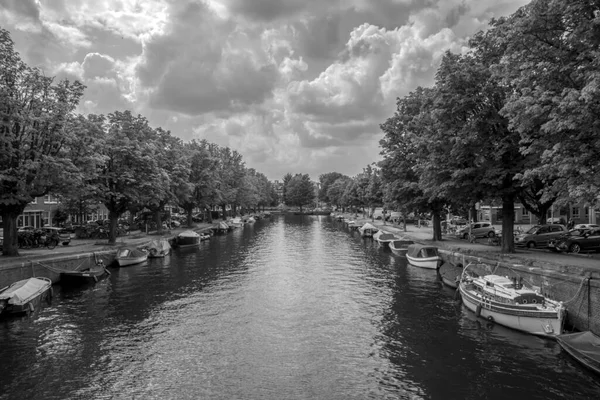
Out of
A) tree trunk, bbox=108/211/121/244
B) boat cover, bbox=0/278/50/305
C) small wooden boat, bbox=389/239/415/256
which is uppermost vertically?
tree trunk, bbox=108/211/121/244

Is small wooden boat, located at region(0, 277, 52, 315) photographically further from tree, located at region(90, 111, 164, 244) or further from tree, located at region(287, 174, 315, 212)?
tree, located at region(287, 174, 315, 212)

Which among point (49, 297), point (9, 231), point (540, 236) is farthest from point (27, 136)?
point (540, 236)

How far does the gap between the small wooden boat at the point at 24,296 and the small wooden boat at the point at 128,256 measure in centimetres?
1217

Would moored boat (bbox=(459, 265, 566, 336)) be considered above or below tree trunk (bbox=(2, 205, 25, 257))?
below

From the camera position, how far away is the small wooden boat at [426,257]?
36125 millimetres

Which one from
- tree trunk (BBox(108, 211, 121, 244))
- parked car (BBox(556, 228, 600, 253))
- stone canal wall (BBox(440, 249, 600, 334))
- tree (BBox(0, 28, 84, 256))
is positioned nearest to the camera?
stone canal wall (BBox(440, 249, 600, 334))

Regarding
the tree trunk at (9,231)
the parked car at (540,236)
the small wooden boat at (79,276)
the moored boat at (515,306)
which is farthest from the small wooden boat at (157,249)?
the parked car at (540,236)

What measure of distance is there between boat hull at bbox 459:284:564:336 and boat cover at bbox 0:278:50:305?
24.2 m

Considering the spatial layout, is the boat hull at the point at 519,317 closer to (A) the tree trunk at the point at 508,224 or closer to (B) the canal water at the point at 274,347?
(B) the canal water at the point at 274,347

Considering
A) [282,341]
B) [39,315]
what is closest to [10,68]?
[39,315]

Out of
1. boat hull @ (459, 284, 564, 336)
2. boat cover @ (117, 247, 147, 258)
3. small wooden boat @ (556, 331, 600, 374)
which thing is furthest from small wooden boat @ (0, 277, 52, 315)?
small wooden boat @ (556, 331, 600, 374)

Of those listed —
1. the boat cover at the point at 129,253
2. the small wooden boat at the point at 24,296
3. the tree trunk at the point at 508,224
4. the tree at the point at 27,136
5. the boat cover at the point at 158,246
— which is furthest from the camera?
the boat cover at the point at 158,246

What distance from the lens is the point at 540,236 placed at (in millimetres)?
36625

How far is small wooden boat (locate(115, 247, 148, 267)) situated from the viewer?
37719mm
